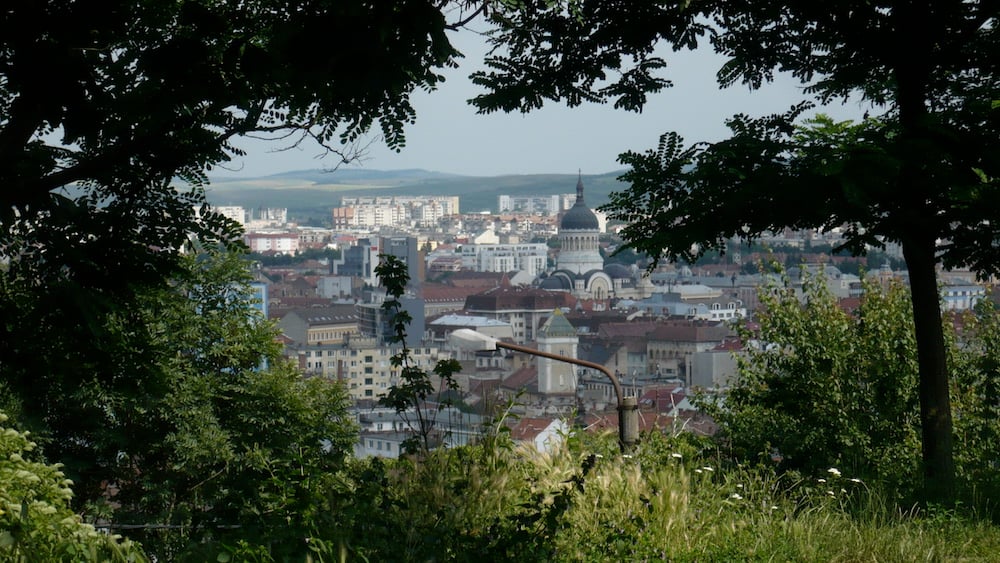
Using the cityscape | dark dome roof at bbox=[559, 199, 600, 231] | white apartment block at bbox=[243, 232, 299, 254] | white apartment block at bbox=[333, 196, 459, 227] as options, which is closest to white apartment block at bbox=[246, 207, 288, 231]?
the cityscape

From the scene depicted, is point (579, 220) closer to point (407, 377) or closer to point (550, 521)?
point (407, 377)

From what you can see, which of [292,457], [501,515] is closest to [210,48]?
[292,457]

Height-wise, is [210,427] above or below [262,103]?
below

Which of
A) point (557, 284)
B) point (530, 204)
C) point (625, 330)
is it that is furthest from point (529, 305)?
point (530, 204)

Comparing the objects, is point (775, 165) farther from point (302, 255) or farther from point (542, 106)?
point (302, 255)

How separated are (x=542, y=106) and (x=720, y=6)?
600mm

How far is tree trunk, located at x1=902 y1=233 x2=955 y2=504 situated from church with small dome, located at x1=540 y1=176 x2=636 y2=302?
91.4 metres

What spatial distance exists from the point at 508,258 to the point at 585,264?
63.7 feet

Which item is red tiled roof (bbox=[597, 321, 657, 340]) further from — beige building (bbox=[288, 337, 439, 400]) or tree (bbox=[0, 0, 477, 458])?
tree (bbox=[0, 0, 477, 458])

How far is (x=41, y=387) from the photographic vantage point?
8.14 ft

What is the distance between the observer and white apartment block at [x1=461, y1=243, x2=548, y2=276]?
11800 centimetres

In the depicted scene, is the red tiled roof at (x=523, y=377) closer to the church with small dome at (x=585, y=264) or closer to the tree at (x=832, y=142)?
the church with small dome at (x=585, y=264)

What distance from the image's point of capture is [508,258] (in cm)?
11956

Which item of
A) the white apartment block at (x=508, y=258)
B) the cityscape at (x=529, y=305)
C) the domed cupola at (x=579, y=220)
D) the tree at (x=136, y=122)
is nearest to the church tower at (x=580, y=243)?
the domed cupola at (x=579, y=220)
